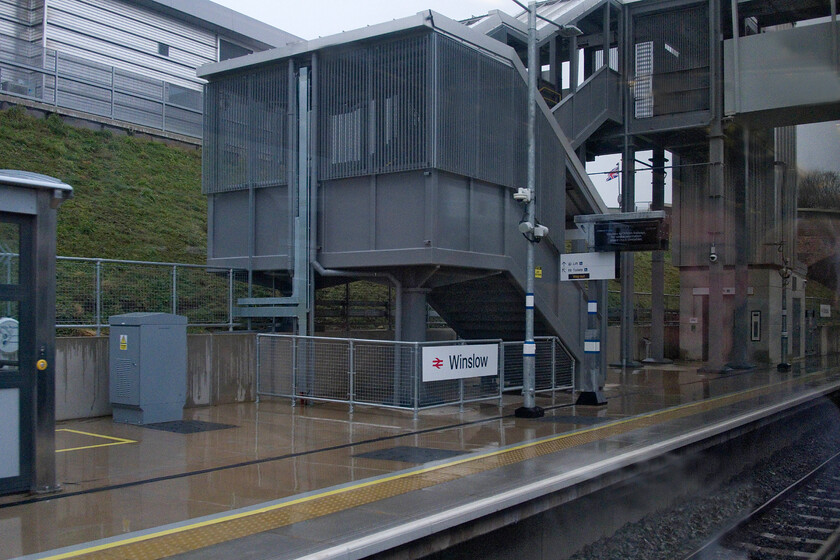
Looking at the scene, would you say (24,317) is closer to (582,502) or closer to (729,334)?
(582,502)

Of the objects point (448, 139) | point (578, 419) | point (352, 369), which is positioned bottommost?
point (578, 419)

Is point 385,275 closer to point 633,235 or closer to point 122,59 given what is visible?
point 633,235

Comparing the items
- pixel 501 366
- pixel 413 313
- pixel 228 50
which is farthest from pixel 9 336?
pixel 228 50

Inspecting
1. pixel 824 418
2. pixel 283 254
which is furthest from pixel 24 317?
pixel 824 418

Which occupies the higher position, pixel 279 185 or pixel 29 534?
pixel 279 185

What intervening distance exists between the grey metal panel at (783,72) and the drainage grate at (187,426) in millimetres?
18837

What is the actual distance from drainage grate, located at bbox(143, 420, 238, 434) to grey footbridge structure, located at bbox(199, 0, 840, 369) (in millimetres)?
3640

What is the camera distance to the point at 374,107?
15.6 m

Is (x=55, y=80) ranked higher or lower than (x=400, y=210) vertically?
higher

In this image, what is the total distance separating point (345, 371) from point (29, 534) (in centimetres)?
857

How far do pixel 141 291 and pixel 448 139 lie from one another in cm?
660

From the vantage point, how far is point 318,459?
33.4ft

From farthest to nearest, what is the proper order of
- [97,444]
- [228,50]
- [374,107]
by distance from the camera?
[228,50], [374,107], [97,444]

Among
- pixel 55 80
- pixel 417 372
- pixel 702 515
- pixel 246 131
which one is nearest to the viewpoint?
pixel 702 515
